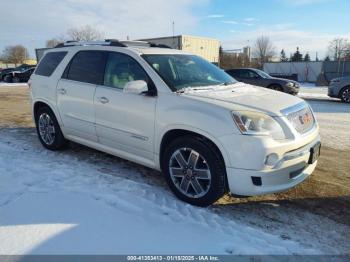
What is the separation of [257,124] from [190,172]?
930 mm

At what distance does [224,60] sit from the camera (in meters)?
47.8

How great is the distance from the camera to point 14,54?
289ft

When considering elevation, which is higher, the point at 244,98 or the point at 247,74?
the point at 247,74

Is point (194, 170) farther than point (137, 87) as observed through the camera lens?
No

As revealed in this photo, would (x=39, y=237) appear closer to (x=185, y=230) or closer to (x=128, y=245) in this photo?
(x=128, y=245)

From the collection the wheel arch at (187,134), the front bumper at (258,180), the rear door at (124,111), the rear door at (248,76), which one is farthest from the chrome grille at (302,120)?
the rear door at (248,76)

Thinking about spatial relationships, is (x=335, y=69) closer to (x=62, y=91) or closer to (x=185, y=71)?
(x=185, y=71)

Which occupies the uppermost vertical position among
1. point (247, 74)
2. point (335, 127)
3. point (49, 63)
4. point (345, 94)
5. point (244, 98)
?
point (49, 63)

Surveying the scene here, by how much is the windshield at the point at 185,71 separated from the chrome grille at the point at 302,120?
1.17 m

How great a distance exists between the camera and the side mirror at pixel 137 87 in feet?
13.5

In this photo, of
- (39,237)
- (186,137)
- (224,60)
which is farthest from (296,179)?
(224,60)

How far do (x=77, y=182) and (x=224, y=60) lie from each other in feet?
149

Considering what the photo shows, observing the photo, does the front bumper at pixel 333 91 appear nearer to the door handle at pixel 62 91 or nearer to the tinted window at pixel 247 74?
the tinted window at pixel 247 74

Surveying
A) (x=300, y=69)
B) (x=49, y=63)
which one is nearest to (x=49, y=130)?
(x=49, y=63)
